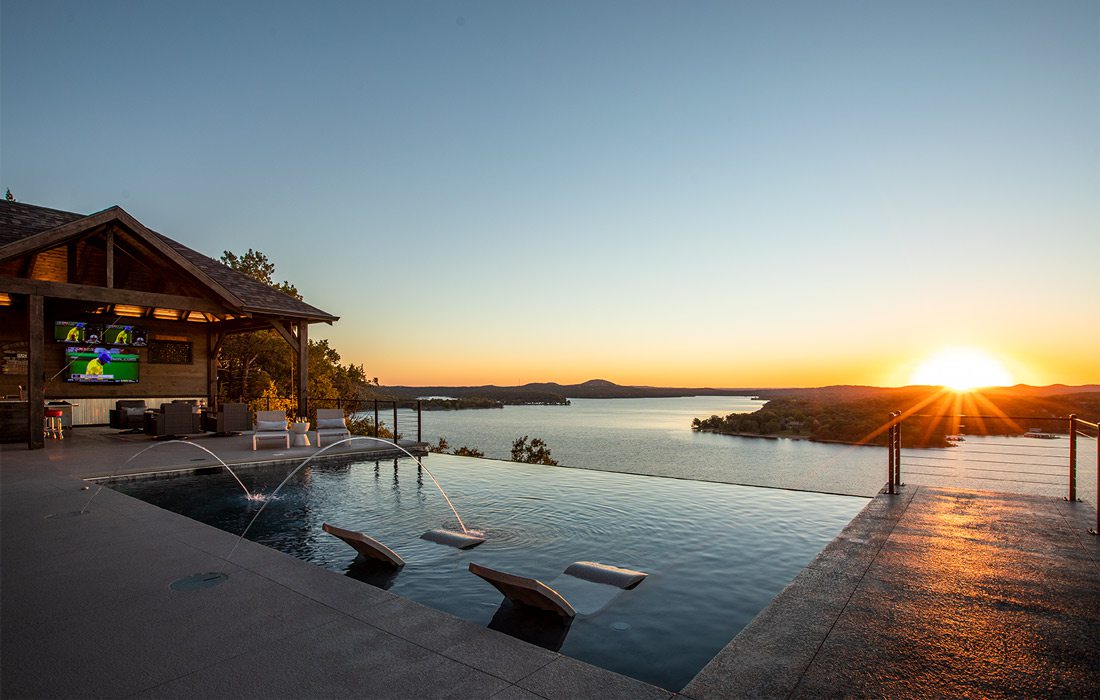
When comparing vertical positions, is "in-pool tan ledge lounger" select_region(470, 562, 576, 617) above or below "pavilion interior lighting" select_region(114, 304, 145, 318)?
below

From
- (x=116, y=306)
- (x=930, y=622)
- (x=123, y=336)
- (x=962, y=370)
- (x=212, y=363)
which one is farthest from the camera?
(x=212, y=363)

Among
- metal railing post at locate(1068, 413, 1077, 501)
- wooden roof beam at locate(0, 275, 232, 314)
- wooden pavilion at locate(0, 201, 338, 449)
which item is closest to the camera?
metal railing post at locate(1068, 413, 1077, 501)

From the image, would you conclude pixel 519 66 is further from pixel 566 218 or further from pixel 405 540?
pixel 405 540

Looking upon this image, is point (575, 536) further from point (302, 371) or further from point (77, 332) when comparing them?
point (77, 332)

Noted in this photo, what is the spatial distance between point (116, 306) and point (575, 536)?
14.4m

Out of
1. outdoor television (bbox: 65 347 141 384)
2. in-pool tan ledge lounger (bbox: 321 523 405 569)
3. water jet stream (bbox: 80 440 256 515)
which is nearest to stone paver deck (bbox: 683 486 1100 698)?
in-pool tan ledge lounger (bbox: 321 523 405 569)

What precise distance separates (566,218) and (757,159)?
5.42 meters

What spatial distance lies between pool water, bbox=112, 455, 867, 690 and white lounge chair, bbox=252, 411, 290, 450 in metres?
1.69

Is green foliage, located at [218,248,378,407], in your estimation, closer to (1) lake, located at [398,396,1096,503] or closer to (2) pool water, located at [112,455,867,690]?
(1) lake, located at [398,396,1096,503]

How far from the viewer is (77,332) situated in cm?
1373

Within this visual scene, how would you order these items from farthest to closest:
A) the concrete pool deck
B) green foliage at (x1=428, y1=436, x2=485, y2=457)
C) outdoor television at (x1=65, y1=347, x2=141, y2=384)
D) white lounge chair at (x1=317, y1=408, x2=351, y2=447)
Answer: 1. outdoor television at (x1=65, y1=347, x2=141, y2=384)
2. green foliage at (x1=428, y1=436, x2=485, y2=457)
3. white lounge chair at (x1=317, y1=408, x2=351, y2=447)
4. the concrete pool deck

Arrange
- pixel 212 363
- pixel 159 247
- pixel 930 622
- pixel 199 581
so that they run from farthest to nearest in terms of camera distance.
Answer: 1. pixel 212 363
2. pixel 159 247
3. pixel 199 581
4. pixel 930 622

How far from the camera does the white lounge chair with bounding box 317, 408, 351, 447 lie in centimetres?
1117

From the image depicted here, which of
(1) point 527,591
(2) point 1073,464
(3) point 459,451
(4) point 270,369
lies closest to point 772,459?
(3) point 459,451
